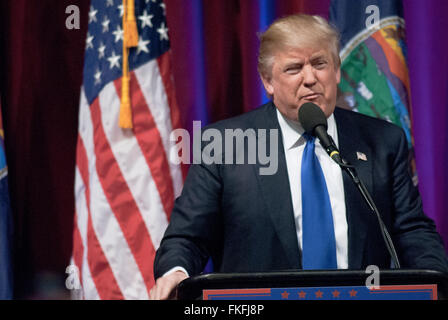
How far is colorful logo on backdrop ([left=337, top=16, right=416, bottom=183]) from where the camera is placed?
100 inches

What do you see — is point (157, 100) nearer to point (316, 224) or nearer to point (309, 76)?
point (309, 76)

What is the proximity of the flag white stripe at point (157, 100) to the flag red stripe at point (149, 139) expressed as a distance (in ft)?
0.05

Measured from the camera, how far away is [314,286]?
121 centimetres

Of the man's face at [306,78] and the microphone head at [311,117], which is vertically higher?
the man's face at [306,78]

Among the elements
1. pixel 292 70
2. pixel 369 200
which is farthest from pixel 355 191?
pixel 369 200

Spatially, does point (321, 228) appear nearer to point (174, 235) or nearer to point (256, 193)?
point (256, 193)

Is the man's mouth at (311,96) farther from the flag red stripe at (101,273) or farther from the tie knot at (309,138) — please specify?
the flag red stripe at (101,273)

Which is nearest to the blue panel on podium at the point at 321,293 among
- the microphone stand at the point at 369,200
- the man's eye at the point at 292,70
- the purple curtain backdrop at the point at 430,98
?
the microphone stand at the point at 369,200

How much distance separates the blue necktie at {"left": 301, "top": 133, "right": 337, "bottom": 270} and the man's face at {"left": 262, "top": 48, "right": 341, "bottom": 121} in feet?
0.72

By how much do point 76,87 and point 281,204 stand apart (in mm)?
1528

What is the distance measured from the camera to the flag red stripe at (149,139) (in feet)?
8.47

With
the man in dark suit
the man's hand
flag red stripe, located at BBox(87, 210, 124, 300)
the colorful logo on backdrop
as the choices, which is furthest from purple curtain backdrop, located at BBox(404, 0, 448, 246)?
the man's hand

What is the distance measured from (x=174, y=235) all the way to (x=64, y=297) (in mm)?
1351

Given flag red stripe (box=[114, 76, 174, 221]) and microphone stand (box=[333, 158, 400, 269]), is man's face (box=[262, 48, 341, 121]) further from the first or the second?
flag red stripe (box=[114, 76, 174, 221])
